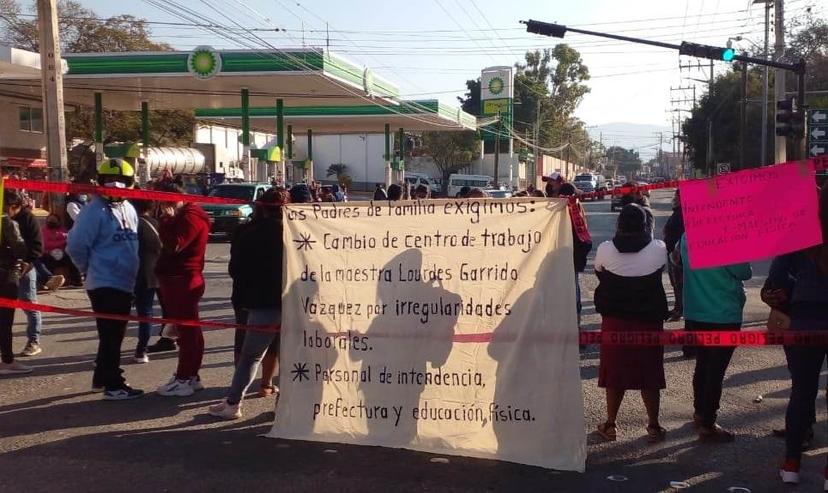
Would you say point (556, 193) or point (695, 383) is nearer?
point (695, 383)

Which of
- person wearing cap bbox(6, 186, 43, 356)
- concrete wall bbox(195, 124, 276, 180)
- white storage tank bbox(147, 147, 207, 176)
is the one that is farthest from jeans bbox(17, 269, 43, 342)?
concrete wall bbox(195, 124, 276, 180)

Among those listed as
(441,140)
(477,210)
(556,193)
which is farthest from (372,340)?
(441,140)

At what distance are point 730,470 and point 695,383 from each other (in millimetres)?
1025

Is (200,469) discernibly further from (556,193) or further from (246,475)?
(556,193)

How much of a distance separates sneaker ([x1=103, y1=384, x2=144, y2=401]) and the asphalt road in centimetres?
8

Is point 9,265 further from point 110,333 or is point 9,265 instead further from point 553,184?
point 553,184

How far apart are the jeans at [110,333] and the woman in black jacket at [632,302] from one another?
377 cm

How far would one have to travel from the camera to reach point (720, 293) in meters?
5.89

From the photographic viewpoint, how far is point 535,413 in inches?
205

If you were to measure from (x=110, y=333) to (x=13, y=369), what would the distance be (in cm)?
178

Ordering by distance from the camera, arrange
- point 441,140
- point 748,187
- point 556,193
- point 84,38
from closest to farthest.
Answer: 1. point 748,187
2. point 556,193
3. point 84,38
4. point 441,140

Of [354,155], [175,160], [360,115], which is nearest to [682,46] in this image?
[360,115]

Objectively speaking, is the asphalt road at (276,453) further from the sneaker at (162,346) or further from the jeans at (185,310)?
the sneaker at (162,346)

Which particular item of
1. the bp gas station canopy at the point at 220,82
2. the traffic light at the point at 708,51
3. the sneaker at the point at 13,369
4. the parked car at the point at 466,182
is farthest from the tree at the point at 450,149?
the sneaker at the point at 13,369
